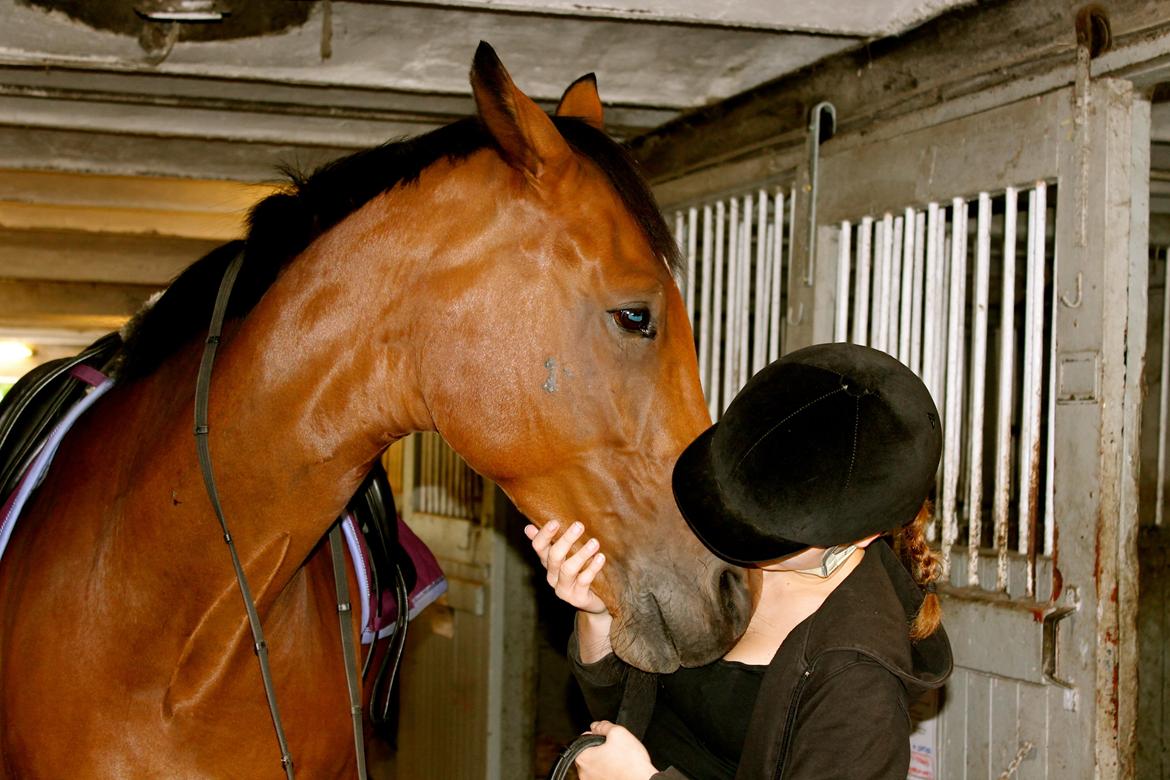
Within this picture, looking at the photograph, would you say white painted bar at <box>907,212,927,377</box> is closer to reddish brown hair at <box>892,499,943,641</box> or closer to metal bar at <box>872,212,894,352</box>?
metal bar at <box>872,212,894,352</box>

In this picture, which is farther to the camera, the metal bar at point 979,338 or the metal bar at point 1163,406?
the metal bar at point 1163,406

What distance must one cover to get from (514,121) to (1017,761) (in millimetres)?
1804

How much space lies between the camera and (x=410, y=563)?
2.79 metres

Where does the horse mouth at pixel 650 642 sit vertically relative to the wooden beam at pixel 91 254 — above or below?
below

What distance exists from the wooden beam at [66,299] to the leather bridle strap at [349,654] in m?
6.36

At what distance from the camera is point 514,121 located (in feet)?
5.57

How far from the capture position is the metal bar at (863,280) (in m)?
3.04

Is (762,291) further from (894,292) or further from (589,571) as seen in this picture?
(589,571)

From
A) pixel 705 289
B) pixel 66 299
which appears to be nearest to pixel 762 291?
pixel 705 289

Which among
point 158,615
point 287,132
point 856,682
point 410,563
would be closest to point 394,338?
point 158,615

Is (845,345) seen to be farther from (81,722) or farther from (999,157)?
(81,722)

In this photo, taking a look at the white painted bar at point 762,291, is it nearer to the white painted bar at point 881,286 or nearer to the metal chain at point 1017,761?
the white painted bar at point 881,286

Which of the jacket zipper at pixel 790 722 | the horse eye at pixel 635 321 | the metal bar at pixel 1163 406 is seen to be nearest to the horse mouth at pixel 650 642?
the jacket zipper at pixel 790 722

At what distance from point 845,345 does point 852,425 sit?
181mm
